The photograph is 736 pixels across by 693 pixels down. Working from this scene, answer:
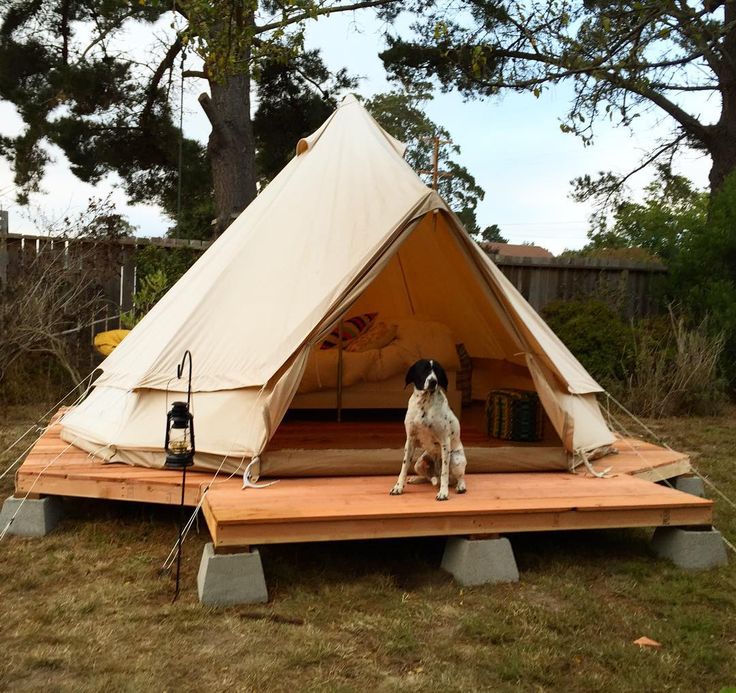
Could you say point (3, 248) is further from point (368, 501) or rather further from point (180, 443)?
point (368, 501)

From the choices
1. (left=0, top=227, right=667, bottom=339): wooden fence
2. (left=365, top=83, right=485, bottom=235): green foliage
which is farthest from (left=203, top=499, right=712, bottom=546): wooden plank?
(left=365, top=83, right=485, bottom=235): green foliage

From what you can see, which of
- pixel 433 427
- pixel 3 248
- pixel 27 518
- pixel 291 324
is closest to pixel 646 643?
pixel 433 427

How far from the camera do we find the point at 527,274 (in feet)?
32.3

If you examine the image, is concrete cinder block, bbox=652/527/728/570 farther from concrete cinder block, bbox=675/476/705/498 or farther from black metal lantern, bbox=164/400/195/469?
black metal lantern, bbox=164/400/195/469

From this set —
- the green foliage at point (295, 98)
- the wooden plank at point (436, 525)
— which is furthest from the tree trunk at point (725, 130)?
the wooden plank at point (436, 525)

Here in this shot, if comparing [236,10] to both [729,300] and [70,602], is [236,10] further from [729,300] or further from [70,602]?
[729,300]

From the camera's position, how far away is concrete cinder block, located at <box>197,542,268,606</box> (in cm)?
328

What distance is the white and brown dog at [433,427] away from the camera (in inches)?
157

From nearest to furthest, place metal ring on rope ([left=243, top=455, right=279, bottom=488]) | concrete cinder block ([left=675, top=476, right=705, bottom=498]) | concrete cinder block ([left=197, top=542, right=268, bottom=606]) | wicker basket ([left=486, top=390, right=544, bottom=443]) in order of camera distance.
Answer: concrete cinder block ([left=197, top=542, right=268, bottom=606]), metal ring on rope ([left=243, top=455, right=279, bottom=488]), concrete cinder block ([left=675, top=476, right=705, bottom=498]), wicker basket ([left=486, top=390, right=544, bottom=443])

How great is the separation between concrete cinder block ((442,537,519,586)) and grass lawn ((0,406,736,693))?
0.08 m

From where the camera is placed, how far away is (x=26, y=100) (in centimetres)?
1000

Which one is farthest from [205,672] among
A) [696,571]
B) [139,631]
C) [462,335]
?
[462,335]

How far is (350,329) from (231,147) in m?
3.54

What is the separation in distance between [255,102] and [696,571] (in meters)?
8.80
